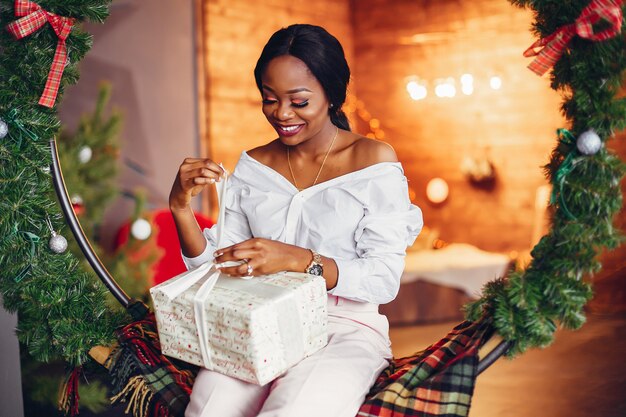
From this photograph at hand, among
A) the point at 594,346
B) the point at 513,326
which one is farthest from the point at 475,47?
the point at 513,326

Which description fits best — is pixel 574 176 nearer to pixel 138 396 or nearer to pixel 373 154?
pixel 373 154

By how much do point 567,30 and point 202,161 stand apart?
36.2 inches

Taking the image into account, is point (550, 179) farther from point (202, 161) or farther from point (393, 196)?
point (202, 161)

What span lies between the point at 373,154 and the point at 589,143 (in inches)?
25.7

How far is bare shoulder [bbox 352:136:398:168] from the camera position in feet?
6.57

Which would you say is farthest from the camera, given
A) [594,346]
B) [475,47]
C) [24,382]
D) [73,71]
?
[475,47]

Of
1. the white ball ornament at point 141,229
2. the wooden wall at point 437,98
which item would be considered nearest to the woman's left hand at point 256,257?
the white ball ornament at point 141,229

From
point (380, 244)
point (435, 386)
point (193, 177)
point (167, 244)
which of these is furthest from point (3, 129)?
point (167, 244)

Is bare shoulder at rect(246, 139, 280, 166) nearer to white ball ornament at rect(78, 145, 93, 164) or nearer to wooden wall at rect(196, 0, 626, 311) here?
white ball ornament at rect(78, 145, 93, 164)

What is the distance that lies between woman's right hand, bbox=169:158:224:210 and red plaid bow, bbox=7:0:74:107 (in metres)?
0.47

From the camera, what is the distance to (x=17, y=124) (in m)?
2.00

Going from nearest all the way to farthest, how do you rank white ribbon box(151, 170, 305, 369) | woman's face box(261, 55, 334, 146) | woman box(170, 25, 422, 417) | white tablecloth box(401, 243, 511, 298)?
white ribbon box(151, 170, 305, 369), woman box(170, 25, 422, 417), woman's face box(261, 55, 334, 146), white tablecloth box(401, 243, 511, 298)

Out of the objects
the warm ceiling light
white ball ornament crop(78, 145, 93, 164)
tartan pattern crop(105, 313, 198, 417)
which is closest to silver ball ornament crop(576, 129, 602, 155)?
tartan pattern crop(105, 313, 198, 417)

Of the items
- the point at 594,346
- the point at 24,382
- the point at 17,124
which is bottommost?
the point at 24,382
